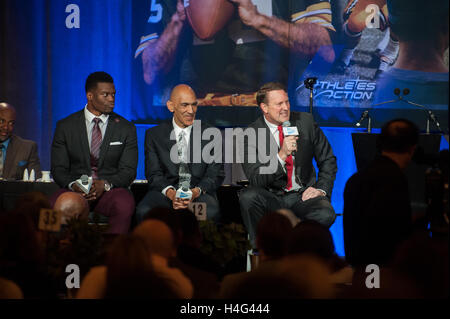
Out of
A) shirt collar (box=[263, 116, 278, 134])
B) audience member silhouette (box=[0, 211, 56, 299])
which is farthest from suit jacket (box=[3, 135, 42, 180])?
audience member silhouette (box=[0, 211, 56, 299])

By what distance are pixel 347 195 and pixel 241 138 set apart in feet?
5.42

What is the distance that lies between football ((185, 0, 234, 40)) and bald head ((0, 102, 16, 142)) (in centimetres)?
223

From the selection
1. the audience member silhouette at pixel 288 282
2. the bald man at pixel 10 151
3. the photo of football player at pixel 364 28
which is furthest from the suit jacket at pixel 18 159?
the audience member silhouette at pixel 288 282

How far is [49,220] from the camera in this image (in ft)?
10.9

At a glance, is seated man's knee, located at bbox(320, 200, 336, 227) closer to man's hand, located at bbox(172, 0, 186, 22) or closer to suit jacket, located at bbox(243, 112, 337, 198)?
suit jacket, located at bbox(243, 112, 337, 198)

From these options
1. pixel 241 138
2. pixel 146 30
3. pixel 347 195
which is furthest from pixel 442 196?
pixel 146 30

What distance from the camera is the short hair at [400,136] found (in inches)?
134

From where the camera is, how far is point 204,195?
16.2 feet

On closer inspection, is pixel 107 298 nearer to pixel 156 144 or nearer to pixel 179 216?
pixel 179 216

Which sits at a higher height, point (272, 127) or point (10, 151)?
point (272, 127)

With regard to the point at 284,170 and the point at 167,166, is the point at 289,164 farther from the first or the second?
the point at 167,166

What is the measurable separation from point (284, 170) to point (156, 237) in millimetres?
2593

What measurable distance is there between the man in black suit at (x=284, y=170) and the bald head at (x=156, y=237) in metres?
2.28

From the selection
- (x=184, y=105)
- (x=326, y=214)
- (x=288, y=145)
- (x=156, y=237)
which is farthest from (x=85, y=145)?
(x=156, y=237)
